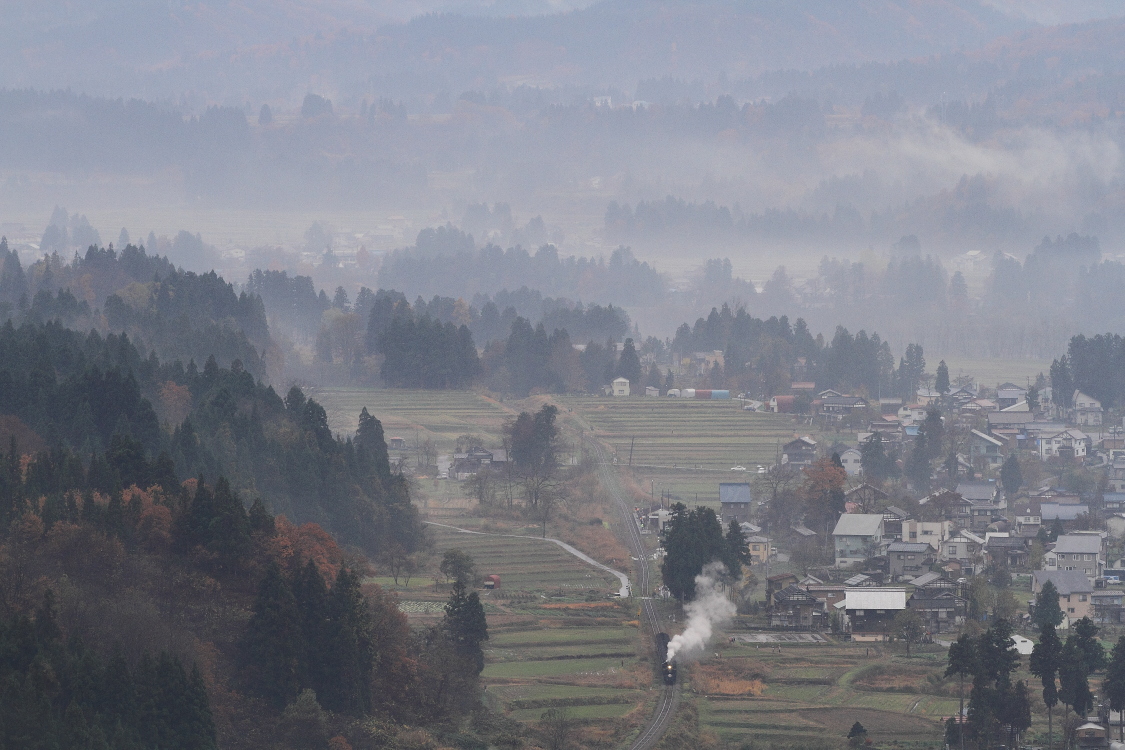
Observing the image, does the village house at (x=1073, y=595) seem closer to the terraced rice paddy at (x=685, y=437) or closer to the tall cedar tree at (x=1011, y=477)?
the terraced rice paddy at (x=685, y=437)

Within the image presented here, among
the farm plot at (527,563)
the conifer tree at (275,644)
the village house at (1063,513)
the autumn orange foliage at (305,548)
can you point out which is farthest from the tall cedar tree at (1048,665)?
the village house at (1063,513)

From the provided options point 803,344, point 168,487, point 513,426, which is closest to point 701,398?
point 803,344

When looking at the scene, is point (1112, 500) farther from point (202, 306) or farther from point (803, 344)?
point (202, 306)

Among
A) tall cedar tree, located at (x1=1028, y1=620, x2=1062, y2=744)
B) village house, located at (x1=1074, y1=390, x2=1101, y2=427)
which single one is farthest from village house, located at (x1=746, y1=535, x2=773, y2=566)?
village house, located at (x1=1074, y1=390, x2=1101, y2=427)

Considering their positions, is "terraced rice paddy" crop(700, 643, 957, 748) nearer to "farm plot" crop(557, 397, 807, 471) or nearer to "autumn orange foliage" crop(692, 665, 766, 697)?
"autumn orange foliage" crop(692, 665, 766, 697)

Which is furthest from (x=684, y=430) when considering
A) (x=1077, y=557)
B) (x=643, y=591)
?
(x=643, y=591)

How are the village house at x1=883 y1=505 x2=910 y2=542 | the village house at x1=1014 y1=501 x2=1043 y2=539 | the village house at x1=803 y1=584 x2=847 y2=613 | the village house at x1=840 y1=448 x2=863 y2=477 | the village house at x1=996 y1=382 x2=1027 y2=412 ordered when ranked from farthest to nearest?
1. the village house at x1=996 y1=382 x2=1027 y2=412
2. the village house at x1=840 y1=448 x2=863 y2=477
3. the village house at x1=1014 y1=501 x2=1043 y2=539
4. the village house at x1=883 y1=505 x2=910 y2=542
5. the village house at x1=803 y1=584 x2=847 y2=613

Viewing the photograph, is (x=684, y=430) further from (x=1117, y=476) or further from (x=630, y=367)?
(x=1117, y=476)

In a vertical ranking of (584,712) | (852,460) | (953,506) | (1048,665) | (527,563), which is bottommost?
(584,712)
